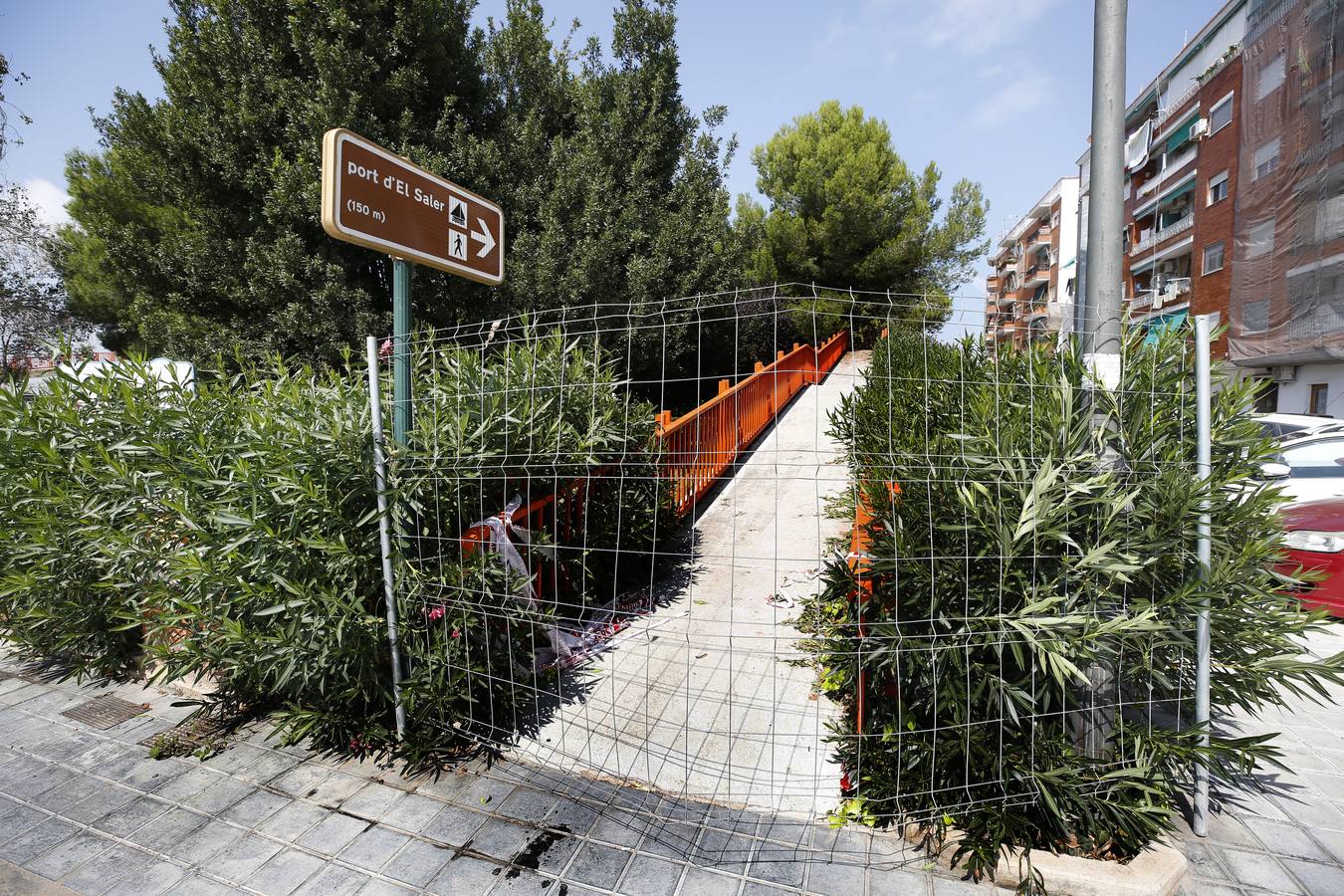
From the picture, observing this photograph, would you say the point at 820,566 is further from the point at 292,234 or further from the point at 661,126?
the point at 661,126

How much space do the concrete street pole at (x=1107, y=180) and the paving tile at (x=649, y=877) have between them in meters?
2.47

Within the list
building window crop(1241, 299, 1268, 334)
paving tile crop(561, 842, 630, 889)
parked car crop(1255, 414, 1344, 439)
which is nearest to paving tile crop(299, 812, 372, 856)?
paving tile crop(561, 842, 630, 889)

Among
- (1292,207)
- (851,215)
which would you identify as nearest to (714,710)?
(851,215)

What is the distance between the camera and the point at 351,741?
11.0ft

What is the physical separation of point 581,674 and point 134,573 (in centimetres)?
283

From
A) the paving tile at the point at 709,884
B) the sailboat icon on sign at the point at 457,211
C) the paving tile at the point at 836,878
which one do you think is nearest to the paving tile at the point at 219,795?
the paving tile at the point at 709,884

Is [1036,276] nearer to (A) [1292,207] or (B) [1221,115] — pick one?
(B) [1221,115]

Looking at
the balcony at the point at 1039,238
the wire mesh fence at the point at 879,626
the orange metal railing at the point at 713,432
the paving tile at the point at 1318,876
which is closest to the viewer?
the paving tile at the point at 1318,876

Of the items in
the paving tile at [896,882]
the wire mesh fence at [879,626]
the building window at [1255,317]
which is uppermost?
the building window at [1255,317]

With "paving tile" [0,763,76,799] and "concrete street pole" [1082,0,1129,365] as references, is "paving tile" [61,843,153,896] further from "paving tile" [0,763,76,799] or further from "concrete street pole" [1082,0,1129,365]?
"concrete street pole" [1082,0,1129,365]

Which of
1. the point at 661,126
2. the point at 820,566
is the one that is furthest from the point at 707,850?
the point at 661,126

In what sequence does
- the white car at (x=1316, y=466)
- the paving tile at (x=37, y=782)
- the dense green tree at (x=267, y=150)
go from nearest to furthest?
the paving tile at (x=37, y=782) → the white car at (x=1316, y=466) → the dense green tree at (x=267, y=150)

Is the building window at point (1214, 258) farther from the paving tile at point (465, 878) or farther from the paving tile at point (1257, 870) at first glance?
the paving tile at point (465, 878)

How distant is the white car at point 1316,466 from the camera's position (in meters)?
5.73
